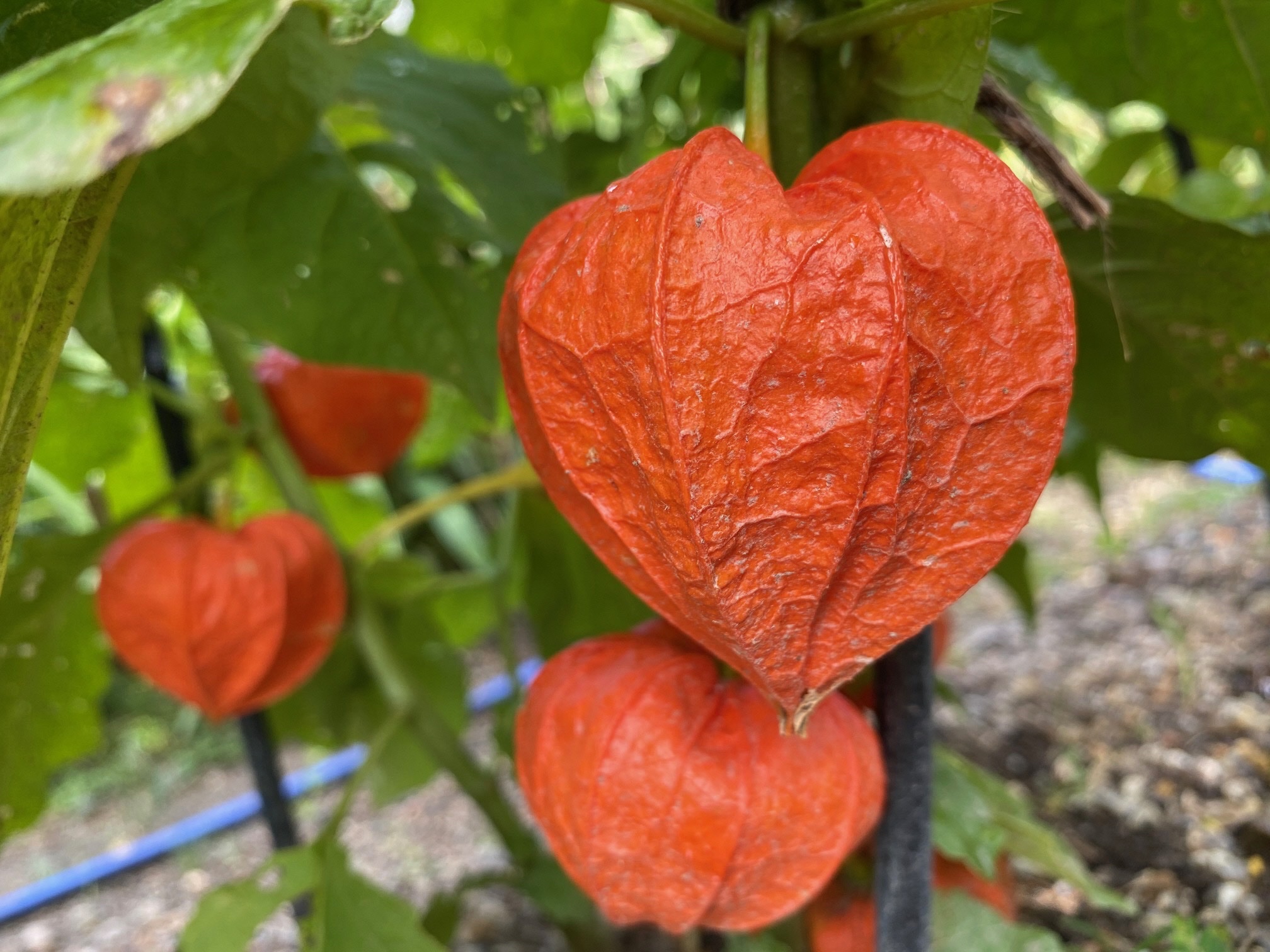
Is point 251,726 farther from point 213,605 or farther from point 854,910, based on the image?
point 854,910

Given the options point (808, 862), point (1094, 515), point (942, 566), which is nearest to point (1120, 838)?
point (808, 862)

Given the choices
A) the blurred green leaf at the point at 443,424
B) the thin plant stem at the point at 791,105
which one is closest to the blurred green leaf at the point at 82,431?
the blurred green leaf at the point at 443,424

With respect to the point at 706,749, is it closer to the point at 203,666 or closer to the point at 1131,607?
the point at 203,666

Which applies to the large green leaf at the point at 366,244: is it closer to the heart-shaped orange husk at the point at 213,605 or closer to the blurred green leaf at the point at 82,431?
the heart-shaped orange husk at the point at 213,605

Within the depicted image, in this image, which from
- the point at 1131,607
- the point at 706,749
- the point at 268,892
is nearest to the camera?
the point at 706,749

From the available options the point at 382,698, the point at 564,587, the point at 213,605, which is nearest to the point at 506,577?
the point at 564,587

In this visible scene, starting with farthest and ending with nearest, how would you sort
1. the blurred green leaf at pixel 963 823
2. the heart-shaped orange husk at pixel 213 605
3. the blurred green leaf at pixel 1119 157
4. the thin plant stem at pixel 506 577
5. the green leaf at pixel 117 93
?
the thin plant stem at pixel 506 577 < the blurred green leaf at pixel 1119 157 < the heart-shaped orange husk at pixel 213 605 < the blurred green leaf at pixel 963 823 < the green leaf at pixel 117 93
